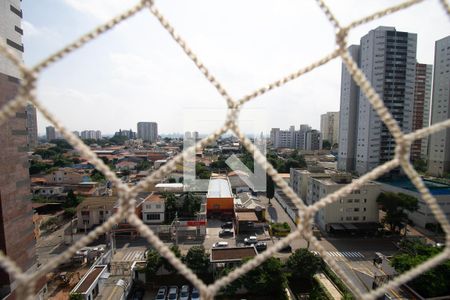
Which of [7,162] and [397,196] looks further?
[397,196]

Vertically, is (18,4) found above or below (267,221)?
above

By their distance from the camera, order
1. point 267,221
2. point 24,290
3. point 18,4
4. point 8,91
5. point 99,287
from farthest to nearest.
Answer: point 267,221
point 99,287
point 18,4
point 8,91
point 24,290

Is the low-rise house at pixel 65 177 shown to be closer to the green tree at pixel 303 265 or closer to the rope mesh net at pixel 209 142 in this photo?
the green tree at pixel 303 265

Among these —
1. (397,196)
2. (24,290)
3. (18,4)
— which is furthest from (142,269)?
(397,196)

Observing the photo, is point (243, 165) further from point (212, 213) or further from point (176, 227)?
point (176, 227)

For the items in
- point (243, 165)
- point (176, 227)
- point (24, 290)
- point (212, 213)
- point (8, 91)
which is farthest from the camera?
point (243, 165)

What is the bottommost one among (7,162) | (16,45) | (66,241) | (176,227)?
(66,241)

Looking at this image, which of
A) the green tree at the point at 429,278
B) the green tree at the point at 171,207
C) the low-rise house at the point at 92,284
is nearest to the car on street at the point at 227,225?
the green tree at the point at 171,207
